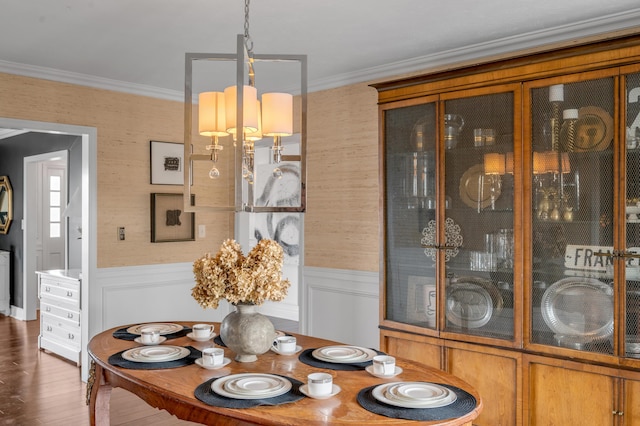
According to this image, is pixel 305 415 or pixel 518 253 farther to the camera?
pixel 518 253

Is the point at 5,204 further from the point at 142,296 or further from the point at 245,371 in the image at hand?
the point at 245,371

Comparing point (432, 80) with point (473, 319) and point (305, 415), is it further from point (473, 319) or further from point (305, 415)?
point (305, 415)

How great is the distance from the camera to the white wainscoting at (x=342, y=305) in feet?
13.6

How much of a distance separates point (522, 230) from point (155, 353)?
188 centimetres

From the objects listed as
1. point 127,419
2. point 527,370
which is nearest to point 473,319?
point 527,370

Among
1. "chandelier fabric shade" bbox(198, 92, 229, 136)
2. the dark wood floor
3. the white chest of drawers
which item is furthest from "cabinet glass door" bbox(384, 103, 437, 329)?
the white chest of drawers

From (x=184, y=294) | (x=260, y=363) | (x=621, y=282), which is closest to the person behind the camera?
(x=260, y=363)

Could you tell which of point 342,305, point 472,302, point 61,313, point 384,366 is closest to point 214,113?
point 384,366

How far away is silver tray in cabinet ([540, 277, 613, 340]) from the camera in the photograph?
8.75ft

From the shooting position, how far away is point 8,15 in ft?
9.93

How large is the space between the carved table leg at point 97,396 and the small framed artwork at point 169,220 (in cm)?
237

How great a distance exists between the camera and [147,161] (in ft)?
15.8

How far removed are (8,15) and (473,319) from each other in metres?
3.03

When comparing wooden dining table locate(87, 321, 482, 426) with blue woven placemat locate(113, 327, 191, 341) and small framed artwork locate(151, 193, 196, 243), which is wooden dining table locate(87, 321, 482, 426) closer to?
blue woven placemat locate(113, 327, 191, 341)
